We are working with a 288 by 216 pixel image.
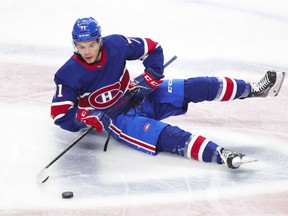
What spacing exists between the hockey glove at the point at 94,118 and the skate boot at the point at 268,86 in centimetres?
82

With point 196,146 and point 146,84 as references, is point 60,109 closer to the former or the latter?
point 146,84

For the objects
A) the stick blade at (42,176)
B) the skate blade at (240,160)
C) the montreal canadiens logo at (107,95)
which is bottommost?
the stick blade at (42,176)

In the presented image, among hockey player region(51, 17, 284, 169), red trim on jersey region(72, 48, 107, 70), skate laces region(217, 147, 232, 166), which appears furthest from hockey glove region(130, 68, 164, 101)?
skate laces region(217, 147, 232, 166)

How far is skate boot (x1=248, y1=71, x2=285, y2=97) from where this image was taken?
3.68 m

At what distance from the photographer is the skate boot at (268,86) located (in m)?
3.68

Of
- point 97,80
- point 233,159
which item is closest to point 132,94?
point 97,80

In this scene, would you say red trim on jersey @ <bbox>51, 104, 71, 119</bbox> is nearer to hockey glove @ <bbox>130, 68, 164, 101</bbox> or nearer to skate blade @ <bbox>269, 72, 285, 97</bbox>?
hockey glove @ <bbox>130, 68, 164, 101</bbox>

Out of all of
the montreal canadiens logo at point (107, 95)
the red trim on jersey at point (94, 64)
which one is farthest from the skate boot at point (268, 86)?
the red trim on jersey at point (94, 64)

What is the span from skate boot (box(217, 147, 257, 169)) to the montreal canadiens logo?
2.00ft

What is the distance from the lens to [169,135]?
3.32 metres

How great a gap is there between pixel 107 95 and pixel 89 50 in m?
0.27

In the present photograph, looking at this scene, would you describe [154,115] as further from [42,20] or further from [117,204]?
[42,20]

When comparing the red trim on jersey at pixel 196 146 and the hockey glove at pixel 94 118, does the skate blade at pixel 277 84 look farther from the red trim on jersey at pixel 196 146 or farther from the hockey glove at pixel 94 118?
the hockey glove at pixel 94 118

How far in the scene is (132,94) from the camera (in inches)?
138
